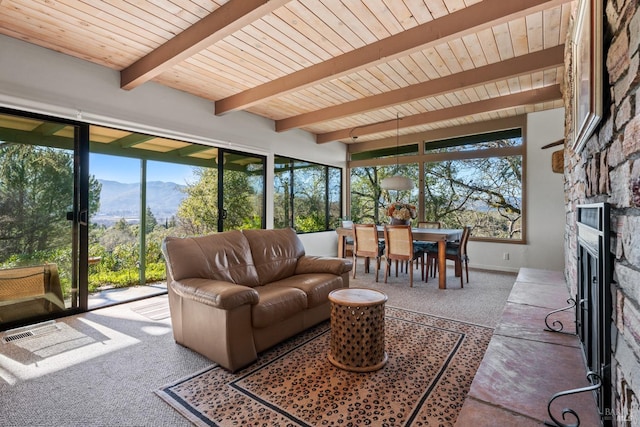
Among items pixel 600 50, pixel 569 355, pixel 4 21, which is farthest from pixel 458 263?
pixel 4 21

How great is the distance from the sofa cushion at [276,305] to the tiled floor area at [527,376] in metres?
1.37

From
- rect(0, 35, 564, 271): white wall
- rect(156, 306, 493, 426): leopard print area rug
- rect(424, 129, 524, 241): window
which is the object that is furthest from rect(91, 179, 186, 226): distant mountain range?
rect(424, 129, 524, 241): window

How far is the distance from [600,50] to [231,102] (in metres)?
4.02

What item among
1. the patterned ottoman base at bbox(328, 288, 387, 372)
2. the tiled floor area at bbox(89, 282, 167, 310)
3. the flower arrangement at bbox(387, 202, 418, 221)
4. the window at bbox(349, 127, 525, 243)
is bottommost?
the tiled floor area at bbox(89, 282, 167, 310)

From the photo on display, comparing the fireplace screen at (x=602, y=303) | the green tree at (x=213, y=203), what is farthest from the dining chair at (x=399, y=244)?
the fireplace screen at (x=602, y=303)

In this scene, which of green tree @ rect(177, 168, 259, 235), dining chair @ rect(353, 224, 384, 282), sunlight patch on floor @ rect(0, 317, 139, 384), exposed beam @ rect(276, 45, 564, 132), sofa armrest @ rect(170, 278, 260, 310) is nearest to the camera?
sofa armrest @ rect(170, 278, 260, 310)

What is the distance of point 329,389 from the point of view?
189 cm

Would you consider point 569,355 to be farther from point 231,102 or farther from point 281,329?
point 231,102

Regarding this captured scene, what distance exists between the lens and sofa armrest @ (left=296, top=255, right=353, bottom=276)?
3.13 m

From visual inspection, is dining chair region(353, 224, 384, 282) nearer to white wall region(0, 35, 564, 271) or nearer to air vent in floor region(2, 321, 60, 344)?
white wall region(0, 35, 564, 271)

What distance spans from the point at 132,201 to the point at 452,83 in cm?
497

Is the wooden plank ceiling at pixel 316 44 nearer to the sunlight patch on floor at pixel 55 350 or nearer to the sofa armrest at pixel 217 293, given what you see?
the sofa armrest at pixel 217 293

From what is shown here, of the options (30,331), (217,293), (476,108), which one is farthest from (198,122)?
(476,108)

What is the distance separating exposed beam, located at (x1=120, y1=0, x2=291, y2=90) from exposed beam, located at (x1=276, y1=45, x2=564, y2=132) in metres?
2.37
